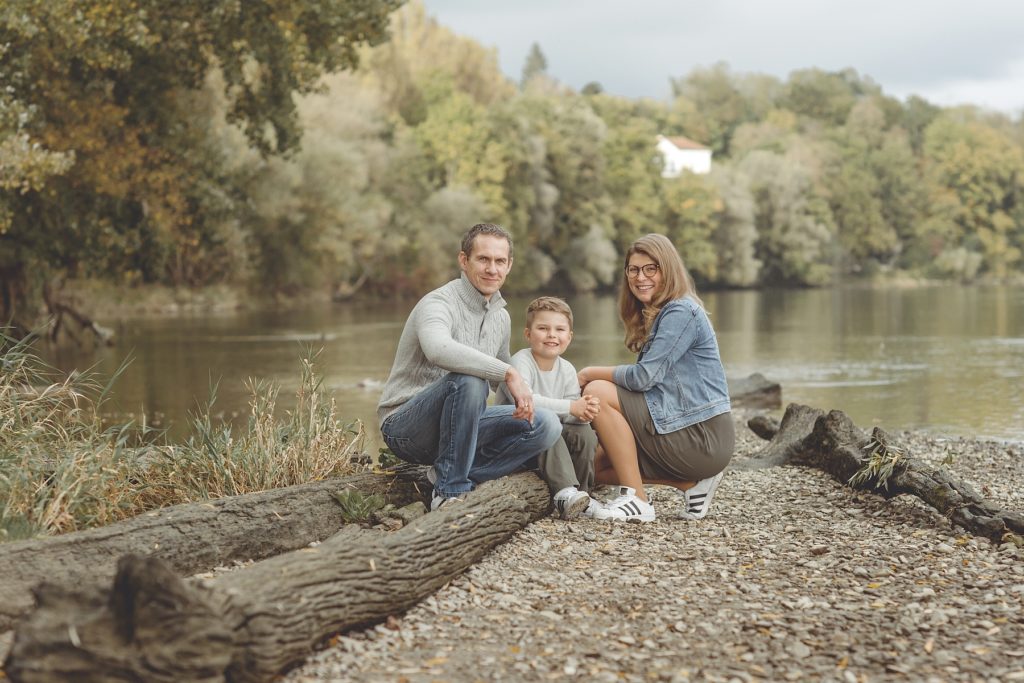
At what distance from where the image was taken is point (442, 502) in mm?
5836

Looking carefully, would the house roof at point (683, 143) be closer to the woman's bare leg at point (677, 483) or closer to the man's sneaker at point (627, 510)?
the woman's bare leg at point (677, 483)

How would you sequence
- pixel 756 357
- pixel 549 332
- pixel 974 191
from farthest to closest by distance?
1. pixel 974 191
2. pixel 756 357
3. pixel 549 332

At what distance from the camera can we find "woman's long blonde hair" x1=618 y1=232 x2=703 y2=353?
6.21 m

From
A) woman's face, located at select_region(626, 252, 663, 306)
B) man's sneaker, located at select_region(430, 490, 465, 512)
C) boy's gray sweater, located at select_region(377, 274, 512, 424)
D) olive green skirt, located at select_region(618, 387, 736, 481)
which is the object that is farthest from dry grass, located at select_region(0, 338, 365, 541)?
woman's face, located at select_region(626, 252, 663, 306)

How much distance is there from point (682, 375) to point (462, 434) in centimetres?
142

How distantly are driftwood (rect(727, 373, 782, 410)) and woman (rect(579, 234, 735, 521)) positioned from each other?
809 centimetres

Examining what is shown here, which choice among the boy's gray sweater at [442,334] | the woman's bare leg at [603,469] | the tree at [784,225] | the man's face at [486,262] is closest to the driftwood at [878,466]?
the woman's bare leg at [603,469]

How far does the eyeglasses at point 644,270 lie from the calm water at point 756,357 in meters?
2.79

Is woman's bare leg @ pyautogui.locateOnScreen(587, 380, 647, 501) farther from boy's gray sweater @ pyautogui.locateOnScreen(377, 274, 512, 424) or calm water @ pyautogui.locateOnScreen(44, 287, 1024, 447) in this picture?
calm water @ pyautogui.locateOnScreen(44, 287, 1024, 447)

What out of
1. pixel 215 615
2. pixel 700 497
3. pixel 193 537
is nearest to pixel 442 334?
pixel 193 537

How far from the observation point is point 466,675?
3.88 meters

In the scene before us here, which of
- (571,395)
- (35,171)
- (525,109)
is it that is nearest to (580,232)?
(525,109)

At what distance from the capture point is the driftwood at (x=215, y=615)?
11.5 ft

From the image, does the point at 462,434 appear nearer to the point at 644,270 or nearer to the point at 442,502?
the point at 442,502
